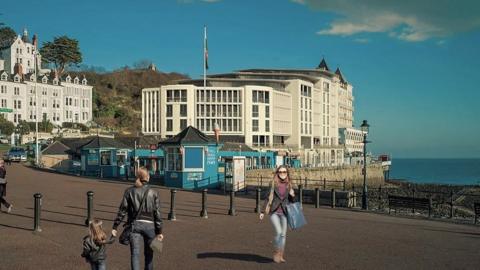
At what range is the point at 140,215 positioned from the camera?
839 cm

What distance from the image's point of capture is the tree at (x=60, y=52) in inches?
4734

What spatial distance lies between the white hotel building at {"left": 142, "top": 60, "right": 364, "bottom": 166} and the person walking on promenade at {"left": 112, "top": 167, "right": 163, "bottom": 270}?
79634mm

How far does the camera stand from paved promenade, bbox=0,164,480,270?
10.7m

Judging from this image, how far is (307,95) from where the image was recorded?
112688 millimetres

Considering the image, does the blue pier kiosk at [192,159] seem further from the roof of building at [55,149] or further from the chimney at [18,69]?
the chimney at [18,69]

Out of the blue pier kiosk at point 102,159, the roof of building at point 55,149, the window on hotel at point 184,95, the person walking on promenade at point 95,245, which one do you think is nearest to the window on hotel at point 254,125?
the window on hotel at point 184,95

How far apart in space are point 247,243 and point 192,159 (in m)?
21.9

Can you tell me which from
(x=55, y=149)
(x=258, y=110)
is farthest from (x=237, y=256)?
Answer: (x=258, y=110)

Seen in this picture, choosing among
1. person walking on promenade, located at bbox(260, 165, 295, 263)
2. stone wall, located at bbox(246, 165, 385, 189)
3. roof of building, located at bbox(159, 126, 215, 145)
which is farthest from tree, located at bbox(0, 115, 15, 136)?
person walking on promenade, located at bbox(260, 165, 295, 263)

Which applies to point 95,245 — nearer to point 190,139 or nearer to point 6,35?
point 190,139

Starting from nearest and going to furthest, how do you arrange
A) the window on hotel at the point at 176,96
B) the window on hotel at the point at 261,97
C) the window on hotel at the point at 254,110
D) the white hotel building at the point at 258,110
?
the window on hotel at the point at 176,96, the white hotel building at the point at 258,110, the window on hotel at the point at 254,110, the window on hotel at the point at 261,97

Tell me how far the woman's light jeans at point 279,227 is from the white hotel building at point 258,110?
77.7 m

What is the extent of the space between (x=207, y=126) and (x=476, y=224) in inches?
3100

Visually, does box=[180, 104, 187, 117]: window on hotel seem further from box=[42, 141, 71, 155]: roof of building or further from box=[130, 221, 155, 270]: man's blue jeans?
box=[130, 221, 155, 270]: man's blue jeans
